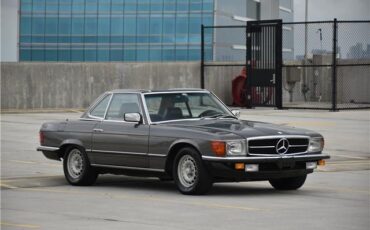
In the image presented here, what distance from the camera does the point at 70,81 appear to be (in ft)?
113

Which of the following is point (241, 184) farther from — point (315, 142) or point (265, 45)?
point (265, 45)

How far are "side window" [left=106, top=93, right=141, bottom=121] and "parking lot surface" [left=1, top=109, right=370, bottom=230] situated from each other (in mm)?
1005

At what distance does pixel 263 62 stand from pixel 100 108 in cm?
2015

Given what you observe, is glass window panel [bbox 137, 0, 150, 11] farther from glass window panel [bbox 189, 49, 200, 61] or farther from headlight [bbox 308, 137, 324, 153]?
headlight [bbox 308, 137, 324, 153]

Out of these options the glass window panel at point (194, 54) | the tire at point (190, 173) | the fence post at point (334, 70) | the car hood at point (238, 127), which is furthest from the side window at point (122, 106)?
the glass window panel at point (194, 54)

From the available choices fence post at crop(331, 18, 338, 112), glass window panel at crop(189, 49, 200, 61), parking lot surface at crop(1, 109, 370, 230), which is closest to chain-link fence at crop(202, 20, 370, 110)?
fence post at crop(331, 18, 338, 112)

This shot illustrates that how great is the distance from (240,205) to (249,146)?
1061 mm

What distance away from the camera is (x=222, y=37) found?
110 metres

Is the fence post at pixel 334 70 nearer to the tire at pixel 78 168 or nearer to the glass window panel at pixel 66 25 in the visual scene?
the tire at pixel 78 168

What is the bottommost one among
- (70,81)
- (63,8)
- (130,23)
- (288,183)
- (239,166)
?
(288,183)

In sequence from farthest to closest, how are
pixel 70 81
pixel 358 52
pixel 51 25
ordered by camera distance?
1. pixel 51 25
2. pixel 358 52
3. pixel 70 81

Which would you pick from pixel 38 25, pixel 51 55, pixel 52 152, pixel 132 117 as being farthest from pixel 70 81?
pixel 38 25

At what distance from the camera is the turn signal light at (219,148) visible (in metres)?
12.0

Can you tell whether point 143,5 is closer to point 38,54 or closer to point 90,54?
point 90,54
